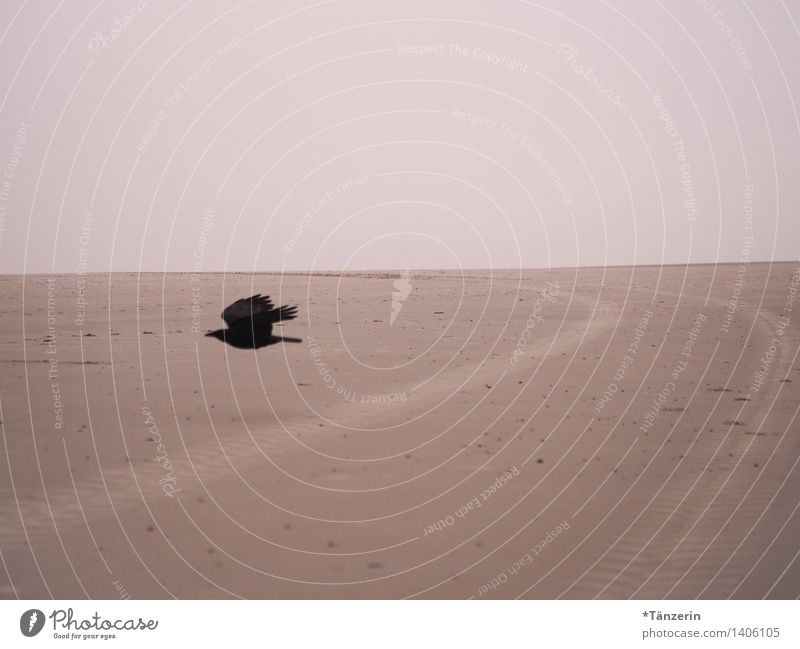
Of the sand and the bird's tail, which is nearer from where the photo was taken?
the sand

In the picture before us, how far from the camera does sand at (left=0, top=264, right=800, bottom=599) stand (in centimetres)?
796

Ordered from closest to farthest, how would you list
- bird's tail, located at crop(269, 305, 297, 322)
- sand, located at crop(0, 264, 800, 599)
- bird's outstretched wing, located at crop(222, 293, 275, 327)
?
sand, located at crop(0, 264, 800, 599) < bird's tail, located at crop(269, 305, 297, 322) < bird's outstretched wing, located at crop(222, 293, 275, 327)

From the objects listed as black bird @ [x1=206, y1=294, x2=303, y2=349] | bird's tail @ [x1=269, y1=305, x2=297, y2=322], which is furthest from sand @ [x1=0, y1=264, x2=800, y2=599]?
bird's tail @ [x1=269, y1=305, x2=297, y2=322]

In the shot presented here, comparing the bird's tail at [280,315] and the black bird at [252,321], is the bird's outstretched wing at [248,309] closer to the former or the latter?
the black bird at [252,321]

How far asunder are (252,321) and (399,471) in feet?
35.2

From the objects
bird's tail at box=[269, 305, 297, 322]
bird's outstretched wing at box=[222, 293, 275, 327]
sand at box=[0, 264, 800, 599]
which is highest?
bird's outstretched wing at box=[222, 293, 275, 327]

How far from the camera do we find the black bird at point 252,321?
18609mm

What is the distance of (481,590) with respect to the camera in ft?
25.0

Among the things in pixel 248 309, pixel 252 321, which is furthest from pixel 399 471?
pixel 252 321

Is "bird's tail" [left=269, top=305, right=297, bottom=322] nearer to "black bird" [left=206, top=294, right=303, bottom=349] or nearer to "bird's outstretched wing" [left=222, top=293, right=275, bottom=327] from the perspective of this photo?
"black bird" [left=206, top=294, right=303, bottom=349]

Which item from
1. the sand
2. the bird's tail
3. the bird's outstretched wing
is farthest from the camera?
the bird's outstretched wing

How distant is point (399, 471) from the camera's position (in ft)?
36.6

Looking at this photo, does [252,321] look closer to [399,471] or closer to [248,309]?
[248,309]

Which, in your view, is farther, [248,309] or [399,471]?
[248,309]
